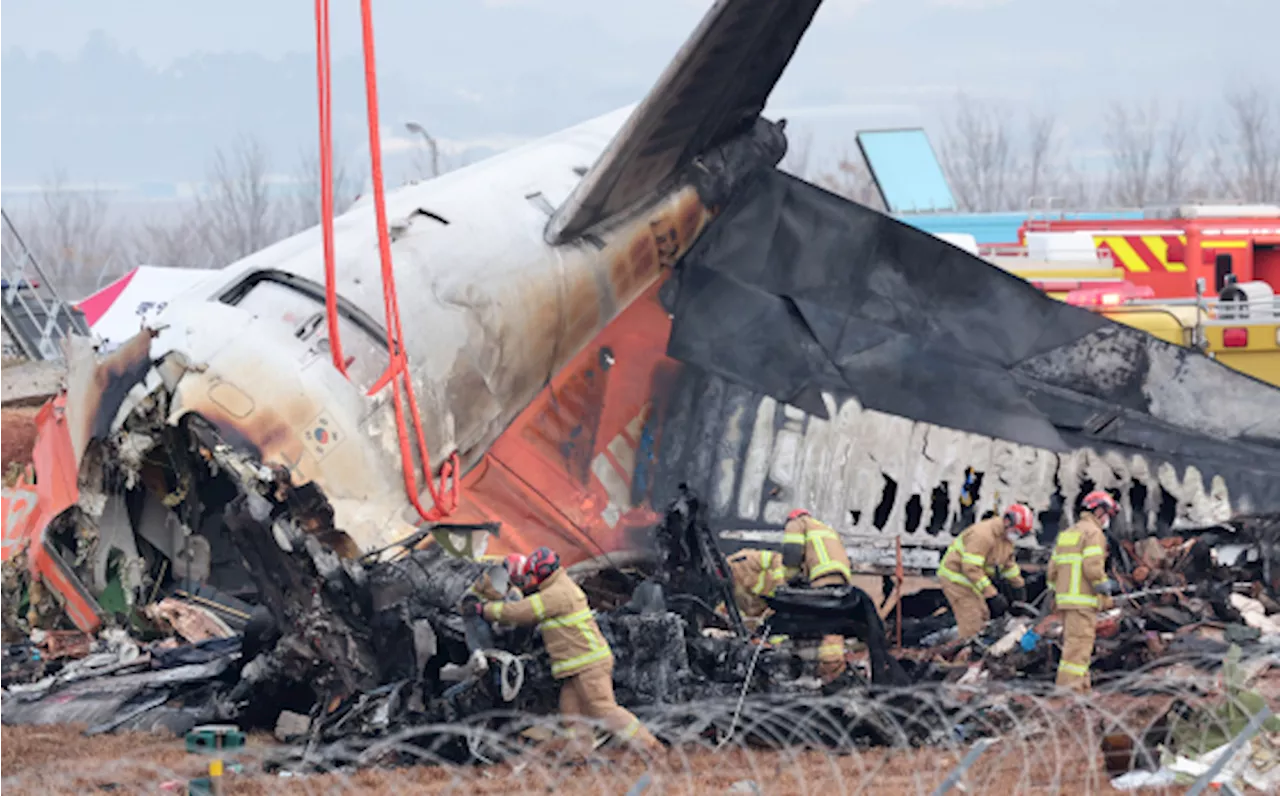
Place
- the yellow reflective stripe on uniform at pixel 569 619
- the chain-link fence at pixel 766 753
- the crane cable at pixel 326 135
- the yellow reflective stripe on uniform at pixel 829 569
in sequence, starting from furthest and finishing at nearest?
the yellow reflective stripe on uniform at pixel 829 569, the yellow reflective stripe on uniform at pixel 569 619, the crane cable at pixel 326 135, the chain-link fence at pixel 766 753

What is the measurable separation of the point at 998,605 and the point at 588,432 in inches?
159

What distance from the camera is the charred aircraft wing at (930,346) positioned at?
1630cm

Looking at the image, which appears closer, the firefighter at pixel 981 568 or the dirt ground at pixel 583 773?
the dirt ground at pixel 583 773

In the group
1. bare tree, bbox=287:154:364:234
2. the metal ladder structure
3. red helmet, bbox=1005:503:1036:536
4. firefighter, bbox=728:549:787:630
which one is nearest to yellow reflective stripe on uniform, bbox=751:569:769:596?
firefighter, bbox=728:549:787:630

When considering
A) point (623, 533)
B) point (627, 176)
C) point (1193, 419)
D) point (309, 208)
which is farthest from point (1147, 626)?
point (309, 208)

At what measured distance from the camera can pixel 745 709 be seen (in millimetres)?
11242

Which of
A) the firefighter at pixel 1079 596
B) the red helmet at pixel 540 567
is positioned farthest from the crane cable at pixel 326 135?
the firefighter at pixel 1079 596

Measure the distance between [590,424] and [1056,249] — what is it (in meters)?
14.5

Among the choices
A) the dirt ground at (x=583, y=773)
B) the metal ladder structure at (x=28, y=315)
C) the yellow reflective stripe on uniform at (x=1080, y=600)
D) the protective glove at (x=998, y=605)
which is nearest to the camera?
the dirt ground at (x=583, y=773)

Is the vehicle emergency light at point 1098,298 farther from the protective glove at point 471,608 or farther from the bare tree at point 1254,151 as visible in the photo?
the bare tree at point 1254,151

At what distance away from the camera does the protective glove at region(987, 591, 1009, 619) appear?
14617 millimetres

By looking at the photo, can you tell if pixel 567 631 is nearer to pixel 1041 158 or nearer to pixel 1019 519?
pixel 1019 519

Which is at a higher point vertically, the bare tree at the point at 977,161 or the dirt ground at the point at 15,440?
the bare tree at the point at 977,161

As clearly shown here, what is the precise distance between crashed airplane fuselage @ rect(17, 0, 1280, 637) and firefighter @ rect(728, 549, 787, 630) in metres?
1.20
